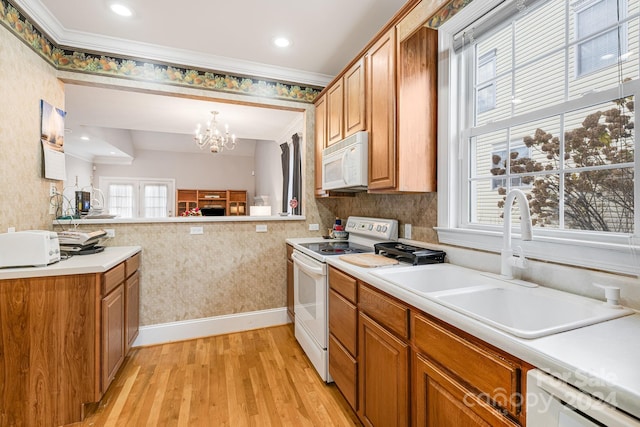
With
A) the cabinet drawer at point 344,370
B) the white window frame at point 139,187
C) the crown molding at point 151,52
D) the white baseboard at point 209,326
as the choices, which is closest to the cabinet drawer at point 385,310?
the cabinet drawer at point 344,370

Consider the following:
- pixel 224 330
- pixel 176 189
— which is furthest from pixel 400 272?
pixel 176 189

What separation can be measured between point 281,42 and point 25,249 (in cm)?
227

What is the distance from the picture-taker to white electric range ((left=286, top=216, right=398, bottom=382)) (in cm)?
203

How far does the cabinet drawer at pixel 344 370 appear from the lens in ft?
5.42

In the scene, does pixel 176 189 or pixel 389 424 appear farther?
pixel 176 189

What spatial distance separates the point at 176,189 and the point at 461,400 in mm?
8781

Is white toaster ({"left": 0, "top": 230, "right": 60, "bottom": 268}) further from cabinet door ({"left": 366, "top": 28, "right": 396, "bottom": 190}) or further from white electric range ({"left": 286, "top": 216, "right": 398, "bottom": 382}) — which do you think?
cabinet door ({"left": 366, "top": 28, "right": 396, "bottom": 190})

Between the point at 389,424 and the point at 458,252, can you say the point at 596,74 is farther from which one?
the point at 389,424

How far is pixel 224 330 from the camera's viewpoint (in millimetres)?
2906

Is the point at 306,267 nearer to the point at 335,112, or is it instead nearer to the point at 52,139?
the point at 335,112

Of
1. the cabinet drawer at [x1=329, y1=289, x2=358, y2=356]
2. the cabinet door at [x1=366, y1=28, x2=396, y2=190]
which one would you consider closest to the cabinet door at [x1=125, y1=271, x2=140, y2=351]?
the cabinet drawer at [x1=329, y1=289, x2=358, y2=356]

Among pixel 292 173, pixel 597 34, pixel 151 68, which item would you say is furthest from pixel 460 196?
pixel 292 173

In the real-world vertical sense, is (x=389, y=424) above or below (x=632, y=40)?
below

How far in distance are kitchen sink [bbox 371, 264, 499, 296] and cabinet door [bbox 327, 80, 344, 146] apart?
1.33 meters
